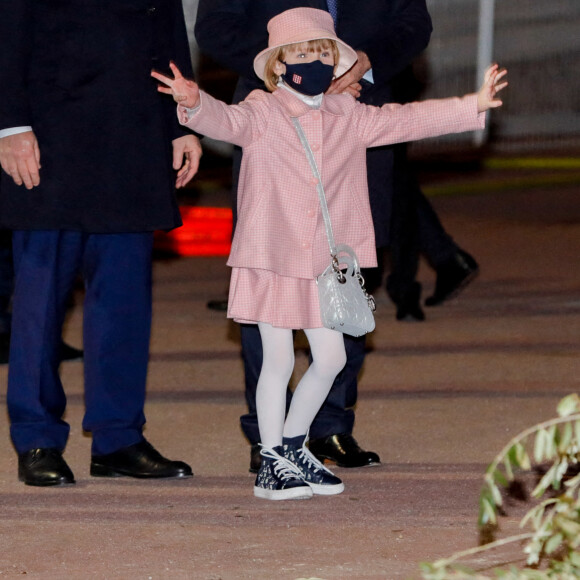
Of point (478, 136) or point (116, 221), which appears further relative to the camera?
point (478, 136)

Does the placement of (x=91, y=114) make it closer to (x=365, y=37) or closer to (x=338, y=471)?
(x=365, y=37)

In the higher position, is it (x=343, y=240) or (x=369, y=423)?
(x=343, y=240)

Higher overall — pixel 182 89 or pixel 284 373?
pixel 182 89

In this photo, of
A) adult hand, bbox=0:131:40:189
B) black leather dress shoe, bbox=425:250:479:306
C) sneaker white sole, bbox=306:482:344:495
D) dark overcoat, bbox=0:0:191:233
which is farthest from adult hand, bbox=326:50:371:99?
black leather dress shoe, bbox=425:250:479:306

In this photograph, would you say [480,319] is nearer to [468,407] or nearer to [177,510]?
[468,407]

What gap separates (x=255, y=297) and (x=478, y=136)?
46.2ft

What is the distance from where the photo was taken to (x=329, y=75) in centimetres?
416

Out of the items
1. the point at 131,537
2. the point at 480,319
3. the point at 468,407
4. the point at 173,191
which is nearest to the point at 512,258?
the point at 480,319

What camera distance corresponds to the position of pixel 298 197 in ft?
13.8

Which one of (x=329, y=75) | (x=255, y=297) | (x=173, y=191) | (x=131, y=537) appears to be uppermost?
(x=329, y=75)

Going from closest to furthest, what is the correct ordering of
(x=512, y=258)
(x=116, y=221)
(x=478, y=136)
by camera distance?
(x=116, y=221), (x=512, y=258), (x=478, y=136)

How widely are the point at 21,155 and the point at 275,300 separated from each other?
0.91m

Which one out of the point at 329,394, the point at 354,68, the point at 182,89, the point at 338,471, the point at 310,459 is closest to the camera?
the point at 182,89

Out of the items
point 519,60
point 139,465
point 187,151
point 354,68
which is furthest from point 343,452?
point 519,60
